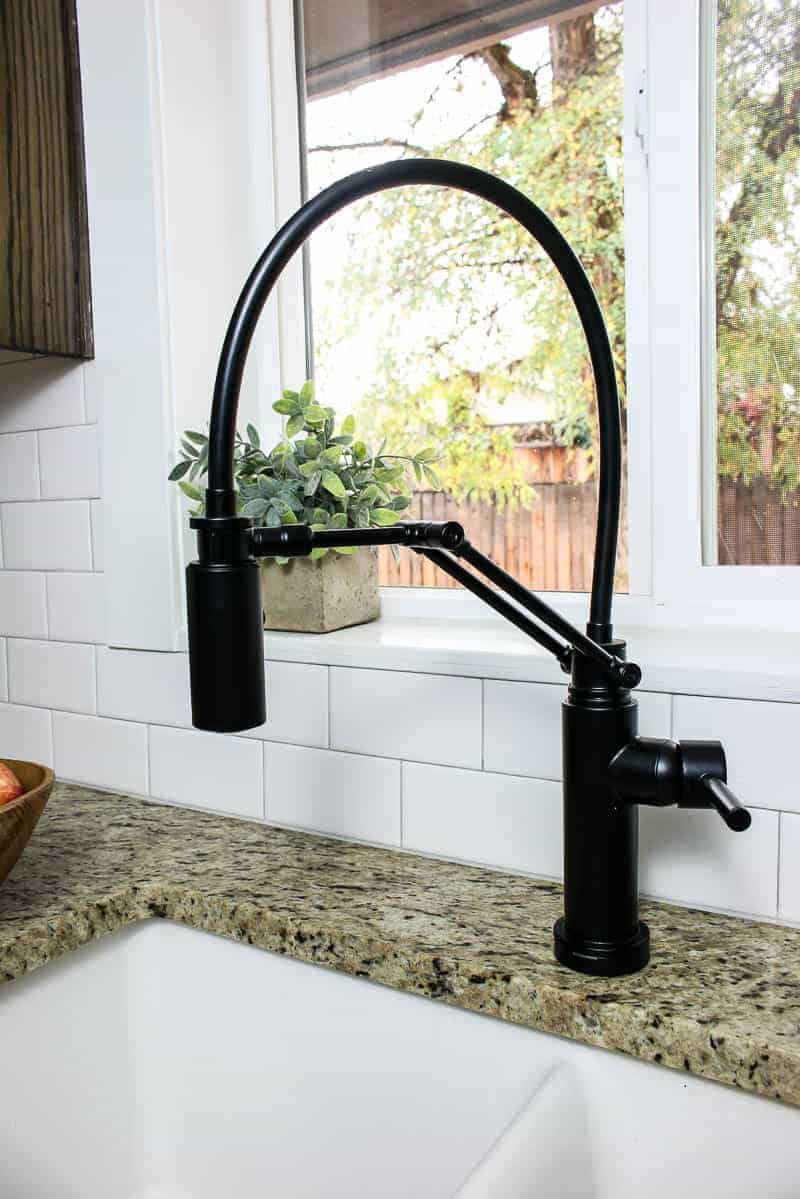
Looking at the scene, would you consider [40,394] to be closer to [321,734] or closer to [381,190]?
[321,734]

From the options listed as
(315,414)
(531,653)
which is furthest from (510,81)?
(531,653)

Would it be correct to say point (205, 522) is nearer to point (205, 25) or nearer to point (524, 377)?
point (524, 377)

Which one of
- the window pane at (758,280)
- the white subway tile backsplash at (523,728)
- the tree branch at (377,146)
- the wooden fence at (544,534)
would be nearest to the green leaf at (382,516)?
the wooden fence at (544,534)

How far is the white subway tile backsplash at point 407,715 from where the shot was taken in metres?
1.03

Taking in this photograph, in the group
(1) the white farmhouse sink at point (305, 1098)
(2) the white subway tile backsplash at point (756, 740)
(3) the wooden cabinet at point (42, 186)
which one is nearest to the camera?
(1) the white farmhouse sink at point (305, 1098)

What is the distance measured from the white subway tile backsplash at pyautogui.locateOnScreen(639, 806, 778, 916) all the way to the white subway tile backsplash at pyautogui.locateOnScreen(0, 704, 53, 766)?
0.85m

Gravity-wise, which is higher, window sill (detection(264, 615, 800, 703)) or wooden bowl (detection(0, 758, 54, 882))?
window sill (detection(264, 615, 800, 703))

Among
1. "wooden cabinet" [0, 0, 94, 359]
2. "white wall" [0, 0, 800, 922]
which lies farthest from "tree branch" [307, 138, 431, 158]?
"wooden cabinet" [0, 0, 94, 359]

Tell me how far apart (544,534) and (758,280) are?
1.18 ft

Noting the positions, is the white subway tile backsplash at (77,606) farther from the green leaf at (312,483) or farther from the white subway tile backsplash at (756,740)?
the white subway tile backsplash at (756,740)

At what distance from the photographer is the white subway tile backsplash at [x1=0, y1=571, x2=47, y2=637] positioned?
1.40 m

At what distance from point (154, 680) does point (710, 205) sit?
2.78ft

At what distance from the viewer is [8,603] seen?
4.73 feet

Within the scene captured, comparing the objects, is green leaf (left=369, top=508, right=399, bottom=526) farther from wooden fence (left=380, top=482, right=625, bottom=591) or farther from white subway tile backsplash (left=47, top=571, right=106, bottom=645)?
white subway tile backsplash (left=47, top=571, right=106, bottom=645)
